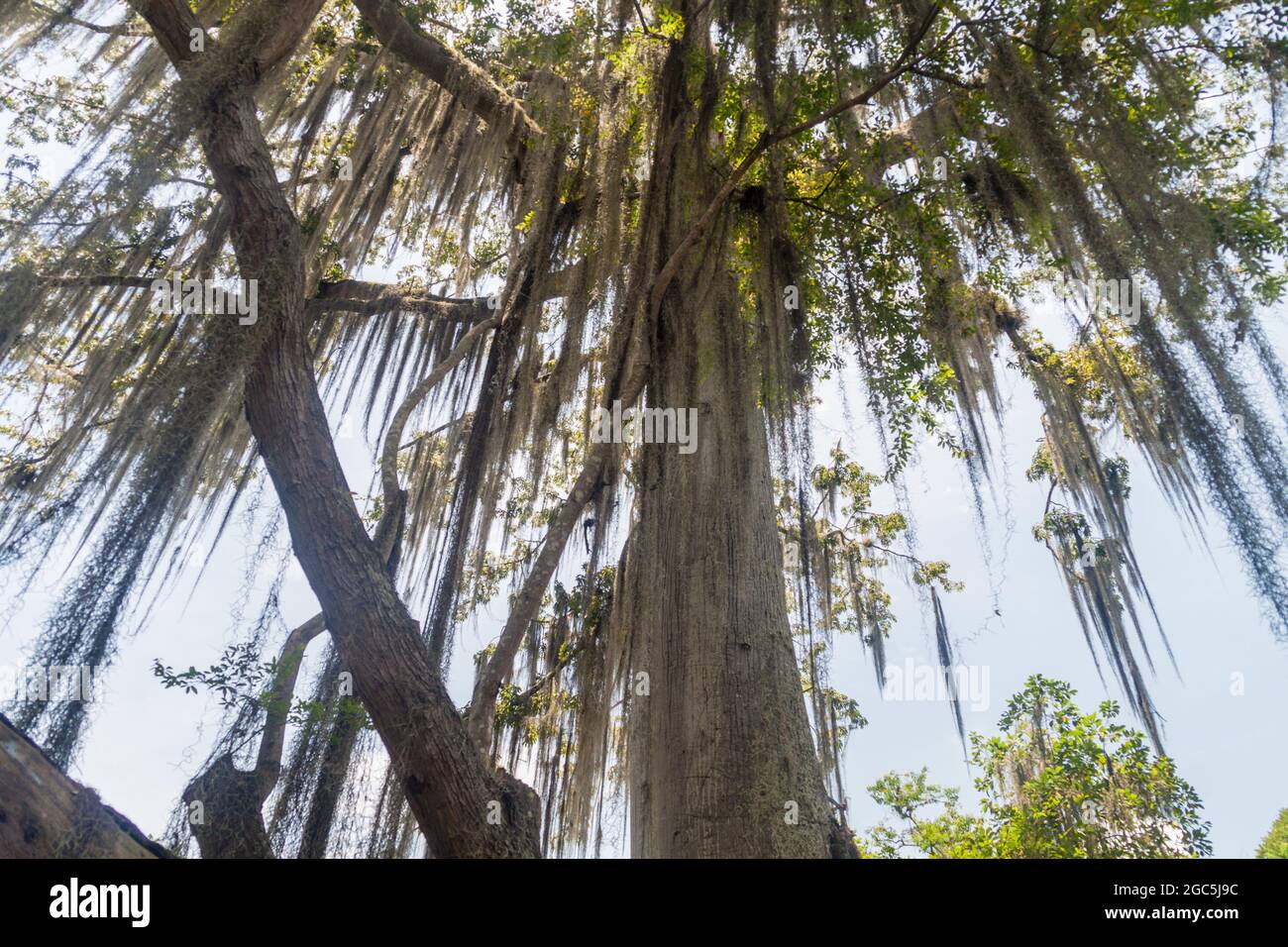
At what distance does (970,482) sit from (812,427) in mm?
1168

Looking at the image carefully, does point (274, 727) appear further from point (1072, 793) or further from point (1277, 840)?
point (1277, 840)

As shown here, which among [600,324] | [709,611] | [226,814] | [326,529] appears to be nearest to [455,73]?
[600,324]

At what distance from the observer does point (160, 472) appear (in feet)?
8.88

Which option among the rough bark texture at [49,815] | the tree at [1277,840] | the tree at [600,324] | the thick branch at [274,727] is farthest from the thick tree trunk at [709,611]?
the tree at [1277,840]

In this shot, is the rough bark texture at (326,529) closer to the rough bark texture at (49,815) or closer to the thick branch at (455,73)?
the rough bark texture at (49,815)

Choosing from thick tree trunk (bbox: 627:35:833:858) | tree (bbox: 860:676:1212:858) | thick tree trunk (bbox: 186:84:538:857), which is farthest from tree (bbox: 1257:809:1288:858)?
thick tree trunk (bbox: 186:84:538:857)

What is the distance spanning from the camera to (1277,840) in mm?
9484

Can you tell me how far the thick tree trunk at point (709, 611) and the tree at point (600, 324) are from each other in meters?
0.02

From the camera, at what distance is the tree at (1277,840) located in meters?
9.06

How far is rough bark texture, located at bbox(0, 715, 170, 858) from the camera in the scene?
1.77 meters

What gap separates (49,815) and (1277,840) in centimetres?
1187

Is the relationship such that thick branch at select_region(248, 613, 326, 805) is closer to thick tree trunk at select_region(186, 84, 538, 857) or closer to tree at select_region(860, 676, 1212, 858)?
thick tree trunk at select_region(186, 84, 538, 857)

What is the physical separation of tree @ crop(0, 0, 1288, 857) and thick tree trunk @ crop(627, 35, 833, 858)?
0.05ft
